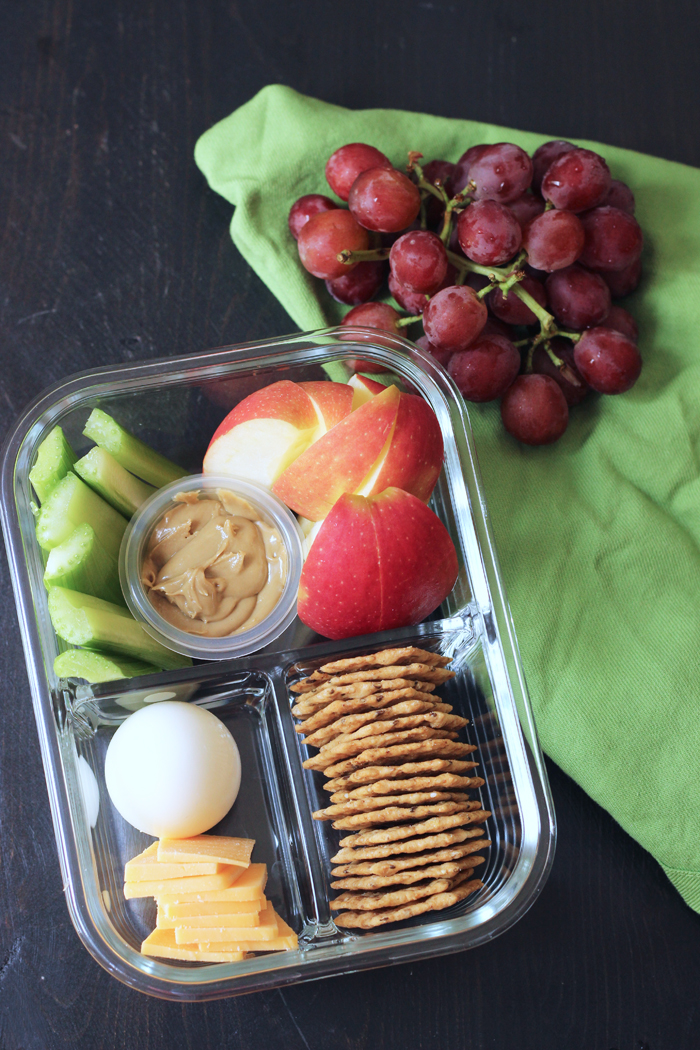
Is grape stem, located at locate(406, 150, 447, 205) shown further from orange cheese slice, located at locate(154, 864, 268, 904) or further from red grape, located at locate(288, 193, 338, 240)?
orange cheese slice, located at locate(154, 864, 268, 904)

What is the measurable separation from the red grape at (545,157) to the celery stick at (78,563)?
62 centimetres

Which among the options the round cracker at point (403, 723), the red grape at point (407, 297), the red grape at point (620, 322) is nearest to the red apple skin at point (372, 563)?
the round cracker at point (403, 723)

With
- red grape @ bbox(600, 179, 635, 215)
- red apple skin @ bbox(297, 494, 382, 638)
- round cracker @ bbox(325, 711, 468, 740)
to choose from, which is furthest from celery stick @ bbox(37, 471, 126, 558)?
red grape @ bbox(600, 179, 635, 215)

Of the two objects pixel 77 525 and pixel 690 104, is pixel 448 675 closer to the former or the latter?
pixel 77 525

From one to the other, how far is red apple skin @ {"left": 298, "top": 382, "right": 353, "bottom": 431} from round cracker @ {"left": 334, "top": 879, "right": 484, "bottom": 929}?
1.54 ft

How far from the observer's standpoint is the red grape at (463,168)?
0.90 m

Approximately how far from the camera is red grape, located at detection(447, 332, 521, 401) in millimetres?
861

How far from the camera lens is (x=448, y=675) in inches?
32.5

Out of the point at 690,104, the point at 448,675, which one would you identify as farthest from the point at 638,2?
the point at 448,675

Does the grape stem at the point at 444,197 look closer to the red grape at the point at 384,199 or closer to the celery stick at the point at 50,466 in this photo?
the red grape at the point at 384,199

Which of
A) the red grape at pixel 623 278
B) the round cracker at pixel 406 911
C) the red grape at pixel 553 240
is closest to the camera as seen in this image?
the round cracker at pixel 406 911

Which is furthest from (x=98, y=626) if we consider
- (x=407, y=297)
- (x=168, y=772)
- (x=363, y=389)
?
(x=407, y=297)

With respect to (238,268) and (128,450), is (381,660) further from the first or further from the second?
(238,268)

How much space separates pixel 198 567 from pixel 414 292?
1.19 ft
